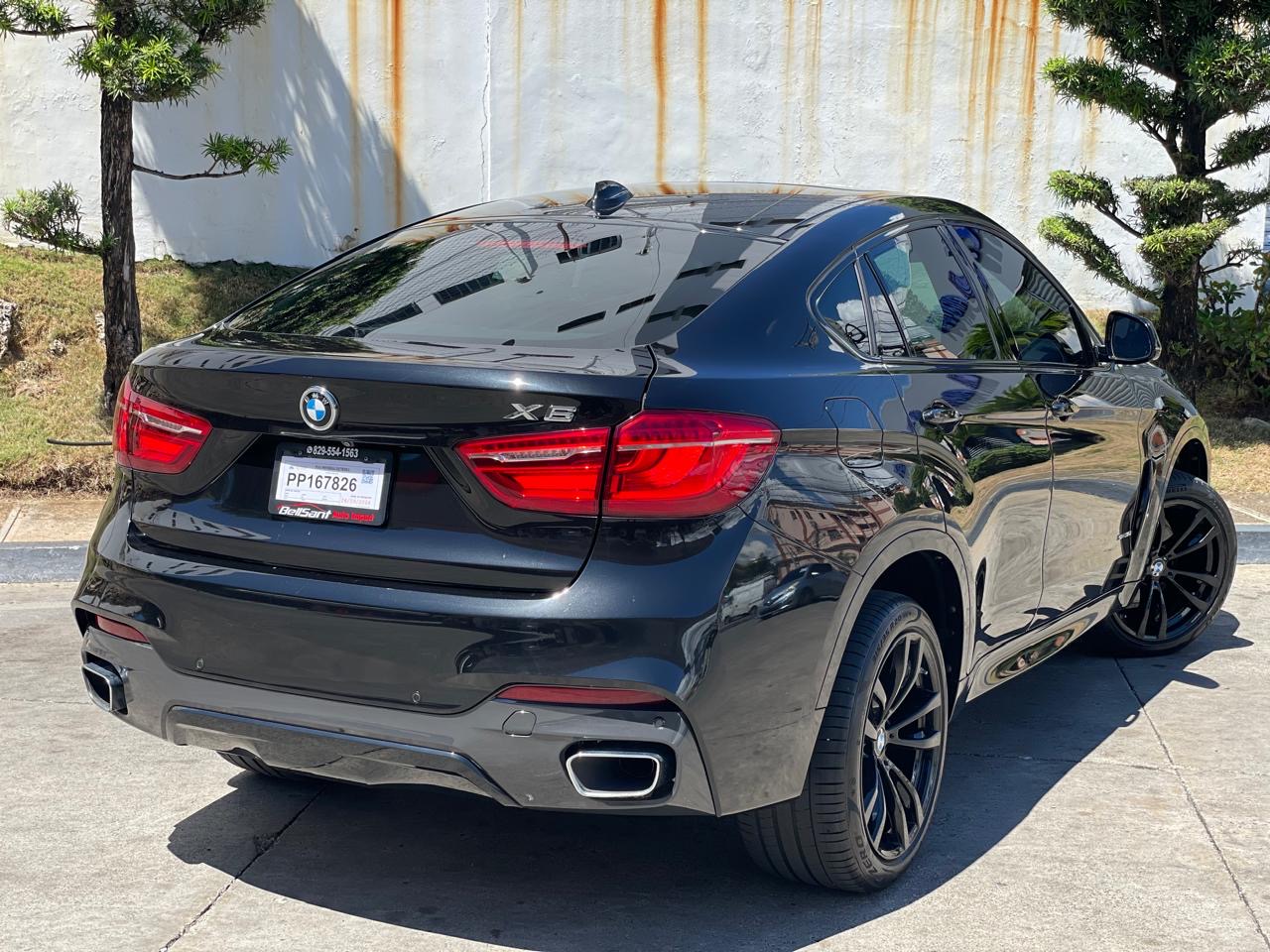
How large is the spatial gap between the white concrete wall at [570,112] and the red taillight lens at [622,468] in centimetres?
810

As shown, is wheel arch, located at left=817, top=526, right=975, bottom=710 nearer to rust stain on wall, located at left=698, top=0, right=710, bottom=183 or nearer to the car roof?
the car roof

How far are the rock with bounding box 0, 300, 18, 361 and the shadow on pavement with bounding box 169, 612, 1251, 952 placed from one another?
5.90 meters

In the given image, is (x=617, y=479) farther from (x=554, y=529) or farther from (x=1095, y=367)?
(x=1095, y=367)

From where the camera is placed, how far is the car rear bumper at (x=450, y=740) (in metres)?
2.92

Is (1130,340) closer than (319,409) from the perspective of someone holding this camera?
No

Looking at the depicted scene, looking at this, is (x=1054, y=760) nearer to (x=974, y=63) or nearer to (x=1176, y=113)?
(x=1176, y=113)

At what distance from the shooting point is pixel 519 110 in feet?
35.2

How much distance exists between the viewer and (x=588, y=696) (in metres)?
2.91

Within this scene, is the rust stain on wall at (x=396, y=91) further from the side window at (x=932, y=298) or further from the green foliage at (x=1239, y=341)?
the side window at (x=932, y=298)

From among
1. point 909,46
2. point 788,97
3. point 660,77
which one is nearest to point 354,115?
point 660,77

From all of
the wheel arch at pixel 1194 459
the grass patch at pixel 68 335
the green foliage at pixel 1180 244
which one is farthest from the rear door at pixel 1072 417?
the grass patch at pixel 68 335

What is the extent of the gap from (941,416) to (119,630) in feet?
6.56

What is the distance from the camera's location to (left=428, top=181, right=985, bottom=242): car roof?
3.79m

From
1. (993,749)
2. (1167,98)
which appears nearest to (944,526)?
(993,749)
